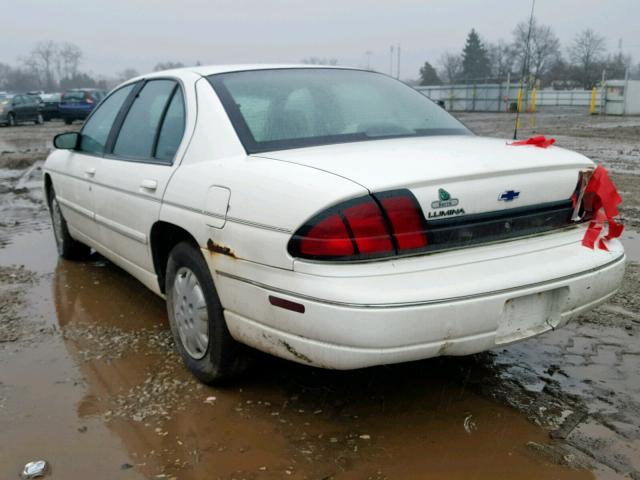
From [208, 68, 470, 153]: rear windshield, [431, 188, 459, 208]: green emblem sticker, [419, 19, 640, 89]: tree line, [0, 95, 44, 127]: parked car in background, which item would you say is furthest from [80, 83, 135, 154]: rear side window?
[419, 19, 640, 89]: tree line

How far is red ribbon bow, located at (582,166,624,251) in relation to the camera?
118 inches

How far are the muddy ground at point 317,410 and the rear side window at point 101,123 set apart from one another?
1226 millimetres

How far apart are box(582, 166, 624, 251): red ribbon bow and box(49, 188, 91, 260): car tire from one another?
13.8ft

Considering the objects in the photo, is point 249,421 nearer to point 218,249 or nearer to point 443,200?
point 218,249

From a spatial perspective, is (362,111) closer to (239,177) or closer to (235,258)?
(239,177)

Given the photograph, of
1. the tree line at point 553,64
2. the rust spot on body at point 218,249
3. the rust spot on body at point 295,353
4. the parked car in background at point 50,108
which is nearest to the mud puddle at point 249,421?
the rust spot on body at point 295,353

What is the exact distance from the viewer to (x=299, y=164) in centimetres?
272

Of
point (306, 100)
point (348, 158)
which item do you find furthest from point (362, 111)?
point (348, 158)

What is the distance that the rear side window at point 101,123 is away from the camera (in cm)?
457

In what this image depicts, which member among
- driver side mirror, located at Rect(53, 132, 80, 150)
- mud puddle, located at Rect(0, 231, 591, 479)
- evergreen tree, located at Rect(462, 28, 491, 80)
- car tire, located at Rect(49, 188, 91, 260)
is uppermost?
evergreen tree, located at Rect(462, 28, 491, 80)

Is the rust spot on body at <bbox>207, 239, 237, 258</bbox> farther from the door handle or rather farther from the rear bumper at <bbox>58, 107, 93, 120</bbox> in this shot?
the rear bumper at <bbox>58, 107, 93, 120</bbox>

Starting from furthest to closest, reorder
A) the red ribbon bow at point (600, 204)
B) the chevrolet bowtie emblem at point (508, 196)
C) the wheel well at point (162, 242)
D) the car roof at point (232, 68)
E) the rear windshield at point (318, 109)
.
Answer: the car roof at point (232, 68) < the wheel well at point (162, 242) < the rear windshield at point (318, 109) < the red ribbon bow at point (600, 204) < the chevrolet bowtie emblem at point (508, 196)

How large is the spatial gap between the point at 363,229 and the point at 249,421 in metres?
1.11

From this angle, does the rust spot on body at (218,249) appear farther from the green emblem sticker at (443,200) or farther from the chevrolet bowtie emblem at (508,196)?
the chevrolet bowtie emblem at (508,196)
